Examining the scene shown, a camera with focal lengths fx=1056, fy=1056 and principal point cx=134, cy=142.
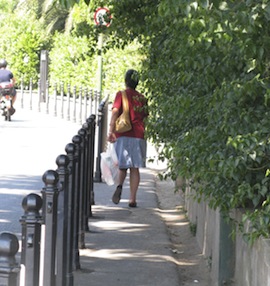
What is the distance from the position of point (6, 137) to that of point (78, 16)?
11.0ft

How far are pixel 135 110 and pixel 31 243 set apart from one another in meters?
7.53

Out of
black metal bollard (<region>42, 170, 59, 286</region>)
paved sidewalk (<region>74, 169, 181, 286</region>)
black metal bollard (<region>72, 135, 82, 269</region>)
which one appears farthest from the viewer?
paved sidewalk (<region>74, 169, 181, 286</region>)

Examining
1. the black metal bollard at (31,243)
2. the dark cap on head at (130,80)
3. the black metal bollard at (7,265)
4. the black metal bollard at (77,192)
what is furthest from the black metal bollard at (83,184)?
the black metal bollard at (7,265)

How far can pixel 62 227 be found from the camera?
22.1 feet

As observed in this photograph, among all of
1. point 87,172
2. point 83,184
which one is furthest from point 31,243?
point 87,172

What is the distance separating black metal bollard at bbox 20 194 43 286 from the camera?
15.4 feet

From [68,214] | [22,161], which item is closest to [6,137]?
[22,161]

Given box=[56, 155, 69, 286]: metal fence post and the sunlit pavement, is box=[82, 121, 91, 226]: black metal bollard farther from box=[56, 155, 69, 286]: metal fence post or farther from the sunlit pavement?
box=[56, 155, 69, 286]: metal fence post

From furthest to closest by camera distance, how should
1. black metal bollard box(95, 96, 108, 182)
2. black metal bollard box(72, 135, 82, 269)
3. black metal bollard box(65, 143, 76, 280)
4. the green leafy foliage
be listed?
1. black metal bollard box(95, 96, 108, 182)
2. black metal bollard box(72, 135, 82, 269)
3. black metal bollard box(65, 143, 76, 280)
4. the green leafy foliage

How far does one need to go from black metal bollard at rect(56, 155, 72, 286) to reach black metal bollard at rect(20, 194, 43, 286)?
1938 millimetres

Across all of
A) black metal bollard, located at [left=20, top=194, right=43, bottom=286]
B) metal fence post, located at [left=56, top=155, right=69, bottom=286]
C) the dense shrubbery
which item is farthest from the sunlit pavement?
black metal bollard, located at [left=20, top=194, right=43, bottom=286]

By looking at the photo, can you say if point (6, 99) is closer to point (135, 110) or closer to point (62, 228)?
point (135, 110)

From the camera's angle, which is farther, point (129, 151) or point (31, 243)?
point (129, 151)

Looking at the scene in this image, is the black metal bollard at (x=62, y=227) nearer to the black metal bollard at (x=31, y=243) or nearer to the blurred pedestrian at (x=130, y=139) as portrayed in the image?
the black metal bollard at (x=31, y=243)
